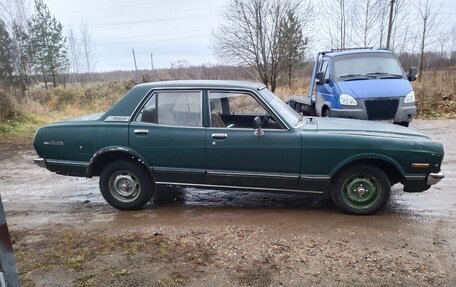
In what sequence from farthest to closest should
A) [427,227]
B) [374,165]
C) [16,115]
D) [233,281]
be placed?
1. [16,115]
2. [374,165]
3. [427,227]
4. [233,281]

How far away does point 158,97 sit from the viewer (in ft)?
16.5

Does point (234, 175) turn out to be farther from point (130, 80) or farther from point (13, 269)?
point (130, 80)

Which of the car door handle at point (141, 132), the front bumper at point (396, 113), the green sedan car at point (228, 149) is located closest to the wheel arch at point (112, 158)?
the green sedan car at point (228, 149)

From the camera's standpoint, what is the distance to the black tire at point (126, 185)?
506 centimetres

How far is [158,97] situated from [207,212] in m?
1.76

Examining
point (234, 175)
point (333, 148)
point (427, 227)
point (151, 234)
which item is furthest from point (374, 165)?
point (151, 234)

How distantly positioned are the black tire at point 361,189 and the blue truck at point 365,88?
3227 millimetres

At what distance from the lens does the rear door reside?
487cm

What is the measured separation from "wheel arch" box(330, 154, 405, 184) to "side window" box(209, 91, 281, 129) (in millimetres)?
955

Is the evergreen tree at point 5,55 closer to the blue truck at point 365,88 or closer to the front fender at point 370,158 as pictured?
the blue truck at point 365,88

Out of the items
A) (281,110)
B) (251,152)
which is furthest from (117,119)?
(281,110)

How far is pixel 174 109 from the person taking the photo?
16.4 ft

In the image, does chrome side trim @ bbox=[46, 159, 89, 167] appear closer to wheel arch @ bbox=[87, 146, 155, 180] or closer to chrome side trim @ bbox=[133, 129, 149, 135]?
wheel arch @ bbox=[87, 146, 155, 180]

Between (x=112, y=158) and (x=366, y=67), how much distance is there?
6.24 metres
